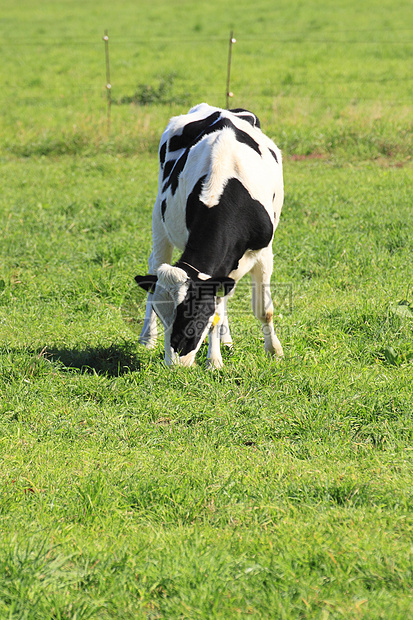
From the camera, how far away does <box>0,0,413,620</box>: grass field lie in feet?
8.41

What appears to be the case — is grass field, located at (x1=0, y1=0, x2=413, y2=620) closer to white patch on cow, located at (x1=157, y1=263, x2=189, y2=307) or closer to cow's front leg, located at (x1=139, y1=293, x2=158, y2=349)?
cow's front leg, located at (x1=139, y1=293, x2=158, y2=349)

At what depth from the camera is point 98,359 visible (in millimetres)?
4848

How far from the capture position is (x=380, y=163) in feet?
34.3

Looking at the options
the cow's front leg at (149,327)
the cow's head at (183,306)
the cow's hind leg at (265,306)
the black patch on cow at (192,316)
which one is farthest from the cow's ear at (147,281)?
the cow's front leg at (149,327)

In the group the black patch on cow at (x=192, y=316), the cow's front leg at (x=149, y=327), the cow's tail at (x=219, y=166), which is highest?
the cow's tail at (x=219, y=166)

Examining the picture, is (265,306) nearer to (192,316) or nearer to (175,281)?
(192,316)

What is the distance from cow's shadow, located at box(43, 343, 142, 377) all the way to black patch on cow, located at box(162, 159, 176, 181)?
1.60 metres

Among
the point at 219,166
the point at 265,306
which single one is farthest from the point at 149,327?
the point at 219,166

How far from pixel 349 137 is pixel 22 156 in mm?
6376

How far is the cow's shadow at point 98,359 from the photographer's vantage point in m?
4.67

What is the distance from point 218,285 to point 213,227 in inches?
17.5

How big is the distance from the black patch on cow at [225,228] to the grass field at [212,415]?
86cm

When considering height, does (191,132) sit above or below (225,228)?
above

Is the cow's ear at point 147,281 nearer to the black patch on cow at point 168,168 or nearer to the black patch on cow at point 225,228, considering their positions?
the black patch on cow at point 225,228
